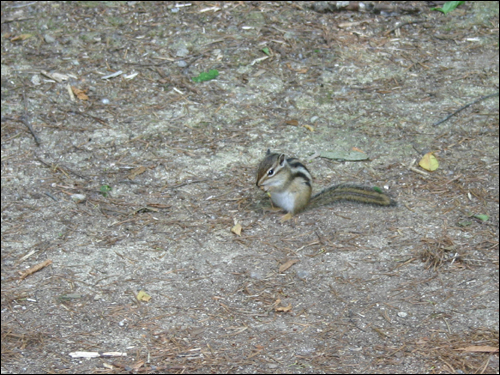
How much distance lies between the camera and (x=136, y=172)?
187 inches

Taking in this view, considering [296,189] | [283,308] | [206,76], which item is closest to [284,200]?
[296,189]

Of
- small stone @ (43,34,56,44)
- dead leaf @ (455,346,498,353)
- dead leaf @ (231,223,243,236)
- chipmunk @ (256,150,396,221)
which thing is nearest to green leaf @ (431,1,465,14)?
chipmunk @ (256,150,396,221)

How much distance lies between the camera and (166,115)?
17.5 feet

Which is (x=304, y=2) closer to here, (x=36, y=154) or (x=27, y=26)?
(x=27, y=26)

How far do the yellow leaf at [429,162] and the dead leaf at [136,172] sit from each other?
2330 mm

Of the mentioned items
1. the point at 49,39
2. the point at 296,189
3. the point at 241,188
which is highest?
the point at 49,39

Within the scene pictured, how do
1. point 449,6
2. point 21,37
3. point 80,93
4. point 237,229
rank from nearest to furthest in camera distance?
point 237,229, point 80,93, point 21,37, point 449,6

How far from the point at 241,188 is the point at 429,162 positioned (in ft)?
5.21

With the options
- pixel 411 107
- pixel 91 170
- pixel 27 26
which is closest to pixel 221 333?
pixel 91 170

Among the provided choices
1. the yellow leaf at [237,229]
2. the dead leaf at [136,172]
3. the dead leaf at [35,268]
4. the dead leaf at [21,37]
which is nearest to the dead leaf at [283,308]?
the yellow leaf at [237,229]

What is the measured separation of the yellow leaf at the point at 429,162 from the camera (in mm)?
4676

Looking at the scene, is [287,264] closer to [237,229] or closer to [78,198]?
[237,229]

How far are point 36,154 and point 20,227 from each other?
918mm

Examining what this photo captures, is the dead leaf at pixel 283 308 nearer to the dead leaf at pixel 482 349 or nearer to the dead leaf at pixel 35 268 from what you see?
the dead leaf at pixel 482 349
